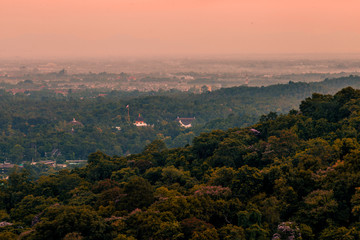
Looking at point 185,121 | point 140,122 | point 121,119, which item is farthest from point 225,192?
point 185,121

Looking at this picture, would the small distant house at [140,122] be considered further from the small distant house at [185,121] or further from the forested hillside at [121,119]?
the small distant house at [185,121]

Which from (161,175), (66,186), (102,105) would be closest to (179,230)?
(161,175)

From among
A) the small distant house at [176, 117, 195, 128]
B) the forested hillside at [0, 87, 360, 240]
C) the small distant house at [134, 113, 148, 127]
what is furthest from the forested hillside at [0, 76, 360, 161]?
the forested hillside at [0, 87, 360, 240]

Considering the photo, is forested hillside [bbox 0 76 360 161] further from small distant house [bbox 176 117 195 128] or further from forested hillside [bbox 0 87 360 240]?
forested hillside [bbox 0 87 360 240]

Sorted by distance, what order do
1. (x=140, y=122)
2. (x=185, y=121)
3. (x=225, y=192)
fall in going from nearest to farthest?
(x=225, y=192), (x=140, y=122), (x=185, y=121)

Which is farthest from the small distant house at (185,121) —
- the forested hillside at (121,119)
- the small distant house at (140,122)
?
the small distant house at (140,122)

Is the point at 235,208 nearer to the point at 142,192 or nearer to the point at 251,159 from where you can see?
the point at 142,192

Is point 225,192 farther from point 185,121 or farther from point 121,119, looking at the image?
point 185,121
